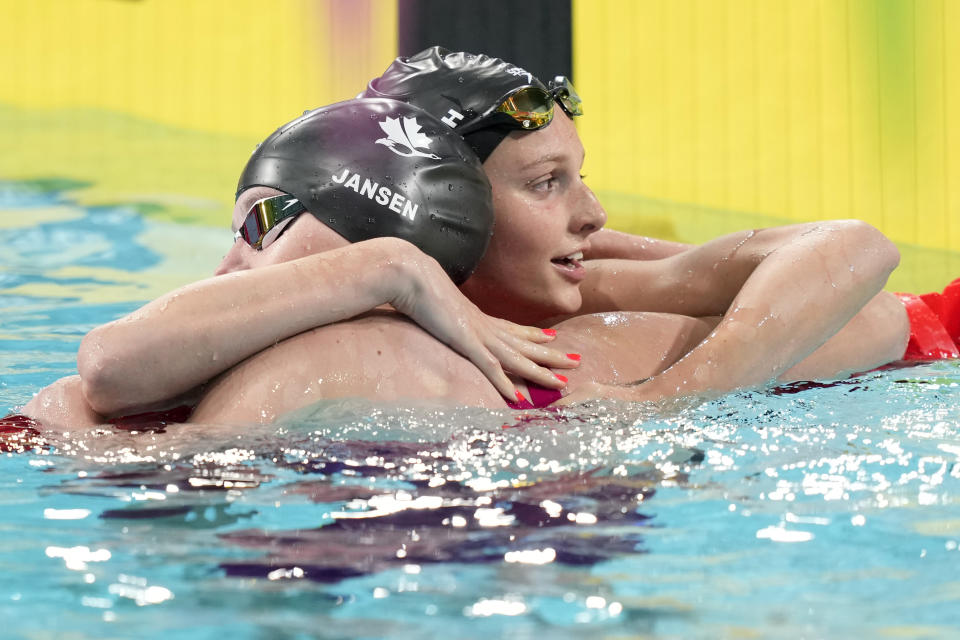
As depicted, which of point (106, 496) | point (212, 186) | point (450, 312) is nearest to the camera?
point (106, 496)

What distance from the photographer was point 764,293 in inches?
119

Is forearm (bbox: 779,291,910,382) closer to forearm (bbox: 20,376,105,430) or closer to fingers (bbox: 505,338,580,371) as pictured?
fingers (bbox: 505,338,580,371)

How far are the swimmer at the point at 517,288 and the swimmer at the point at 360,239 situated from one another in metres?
0.04

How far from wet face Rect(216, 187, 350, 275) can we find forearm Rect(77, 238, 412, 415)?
0.20 metres

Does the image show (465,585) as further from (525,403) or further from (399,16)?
(399,16)

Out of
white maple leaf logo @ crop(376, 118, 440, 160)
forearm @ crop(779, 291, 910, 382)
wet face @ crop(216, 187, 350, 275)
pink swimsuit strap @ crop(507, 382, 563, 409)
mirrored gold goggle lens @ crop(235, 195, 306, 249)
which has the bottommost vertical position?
forearm @ crop(779, 291, 910, 382)

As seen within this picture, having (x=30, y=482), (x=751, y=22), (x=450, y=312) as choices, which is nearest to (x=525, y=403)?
(x=450, y=312)

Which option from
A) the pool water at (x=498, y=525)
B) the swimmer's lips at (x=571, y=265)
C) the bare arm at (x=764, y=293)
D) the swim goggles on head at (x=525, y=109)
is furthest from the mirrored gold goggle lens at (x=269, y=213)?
the bare arm at (x=764, y=293)

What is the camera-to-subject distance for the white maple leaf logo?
2707mm

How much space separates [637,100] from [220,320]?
7.06 m

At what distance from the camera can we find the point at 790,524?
194 centimetres

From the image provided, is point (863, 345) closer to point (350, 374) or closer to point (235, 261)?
point (350, 374)

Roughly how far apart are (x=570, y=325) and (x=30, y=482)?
1582 millimetres

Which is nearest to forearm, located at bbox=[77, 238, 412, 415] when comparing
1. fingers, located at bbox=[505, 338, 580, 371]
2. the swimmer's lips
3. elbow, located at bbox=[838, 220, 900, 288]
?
fingers, located at bbox=[505, 338, 580, 371]
